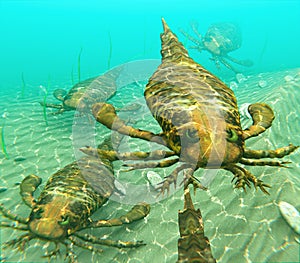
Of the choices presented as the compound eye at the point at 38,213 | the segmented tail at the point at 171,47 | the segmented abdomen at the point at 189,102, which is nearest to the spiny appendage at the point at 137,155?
the segmented abdomen at the point at 189,102

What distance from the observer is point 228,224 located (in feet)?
12.9

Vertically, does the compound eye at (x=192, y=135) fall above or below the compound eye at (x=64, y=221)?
above

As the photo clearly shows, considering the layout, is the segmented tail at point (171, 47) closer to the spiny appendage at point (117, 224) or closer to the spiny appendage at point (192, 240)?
the spiny appendage at point (192, 240)

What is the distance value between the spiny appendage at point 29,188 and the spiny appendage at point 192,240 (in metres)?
3.47

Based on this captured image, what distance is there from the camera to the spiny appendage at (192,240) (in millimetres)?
1690

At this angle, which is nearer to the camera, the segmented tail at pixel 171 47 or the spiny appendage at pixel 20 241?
the segmented tail at pixel 171 47

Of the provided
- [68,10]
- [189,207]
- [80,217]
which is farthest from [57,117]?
[68,10]

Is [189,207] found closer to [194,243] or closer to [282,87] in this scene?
[194,243]

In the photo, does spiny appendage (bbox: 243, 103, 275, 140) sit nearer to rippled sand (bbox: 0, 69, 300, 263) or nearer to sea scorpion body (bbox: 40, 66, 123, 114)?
rippled sand (bbox: 0, 69, 300, 263)

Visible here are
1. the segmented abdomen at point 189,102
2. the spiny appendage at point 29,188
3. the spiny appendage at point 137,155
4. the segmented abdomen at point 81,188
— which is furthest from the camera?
the spiny appendage at point 29,188

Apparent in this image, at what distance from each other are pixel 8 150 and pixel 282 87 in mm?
8842

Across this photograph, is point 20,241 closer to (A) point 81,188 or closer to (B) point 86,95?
(A) point 81,188

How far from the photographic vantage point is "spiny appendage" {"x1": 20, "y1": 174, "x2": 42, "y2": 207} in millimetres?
4484

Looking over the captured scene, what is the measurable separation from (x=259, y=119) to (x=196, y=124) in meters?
0.90
